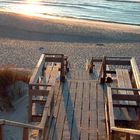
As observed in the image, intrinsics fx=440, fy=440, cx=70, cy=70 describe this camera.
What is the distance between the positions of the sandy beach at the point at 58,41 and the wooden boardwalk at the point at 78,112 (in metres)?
7.95

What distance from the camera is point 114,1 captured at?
51.5 metres

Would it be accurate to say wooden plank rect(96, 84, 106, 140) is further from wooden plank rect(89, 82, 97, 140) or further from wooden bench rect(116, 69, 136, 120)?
wooden bench rect(116, 69, 136, 120)

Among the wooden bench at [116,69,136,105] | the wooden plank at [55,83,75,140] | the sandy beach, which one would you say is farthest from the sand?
the wooden plank at [55,83,75,140]

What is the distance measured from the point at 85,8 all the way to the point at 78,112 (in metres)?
36.1

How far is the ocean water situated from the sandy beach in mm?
7061

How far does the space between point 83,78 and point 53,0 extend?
40.4 meters

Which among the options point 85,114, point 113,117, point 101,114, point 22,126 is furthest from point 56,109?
point 22,126

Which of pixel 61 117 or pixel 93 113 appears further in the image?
pixel 93 113

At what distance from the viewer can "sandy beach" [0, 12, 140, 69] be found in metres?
20.1

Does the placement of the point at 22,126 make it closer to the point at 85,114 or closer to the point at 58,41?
the point at 85,114

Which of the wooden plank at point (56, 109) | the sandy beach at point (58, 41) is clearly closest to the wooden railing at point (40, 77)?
the wooden plank at point (56, 109)

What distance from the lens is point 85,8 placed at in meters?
44.1

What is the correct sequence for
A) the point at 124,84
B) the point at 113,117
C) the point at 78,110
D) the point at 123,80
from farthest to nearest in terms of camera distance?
the point at 123,80 < the point at 124,84 < the point at 78,110 < the point at 113,117

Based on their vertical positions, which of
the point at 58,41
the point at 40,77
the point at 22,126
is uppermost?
the point at 58,41
